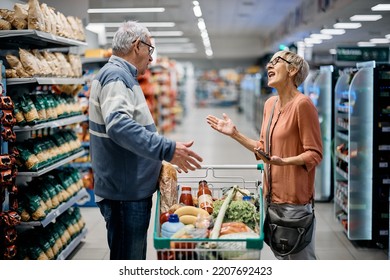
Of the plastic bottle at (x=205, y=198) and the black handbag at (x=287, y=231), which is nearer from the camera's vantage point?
the plastic bottle at (x=205, y=198)

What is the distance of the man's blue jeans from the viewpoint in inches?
114

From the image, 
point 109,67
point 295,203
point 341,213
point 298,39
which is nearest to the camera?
point 109,67

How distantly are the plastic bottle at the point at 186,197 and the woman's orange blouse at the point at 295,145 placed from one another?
474 millimetres

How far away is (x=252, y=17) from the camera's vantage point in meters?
9.10

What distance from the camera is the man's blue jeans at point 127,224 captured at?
2.90 metres

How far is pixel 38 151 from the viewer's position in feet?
13.6

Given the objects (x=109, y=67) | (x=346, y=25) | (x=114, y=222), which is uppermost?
(x=346, y=25)

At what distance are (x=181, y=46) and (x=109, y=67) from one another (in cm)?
569

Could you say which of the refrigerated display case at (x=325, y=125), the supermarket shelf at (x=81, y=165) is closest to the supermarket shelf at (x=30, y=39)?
the supermarket shelf at (x=81, y=165)

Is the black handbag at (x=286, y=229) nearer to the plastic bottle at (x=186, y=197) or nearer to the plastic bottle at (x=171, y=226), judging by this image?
the plastic bottle at (x=186, y=197)

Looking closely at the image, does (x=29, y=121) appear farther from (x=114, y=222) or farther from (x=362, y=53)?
(x=362, y=53)

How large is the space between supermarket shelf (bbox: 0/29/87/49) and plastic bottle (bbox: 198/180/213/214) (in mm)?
1699

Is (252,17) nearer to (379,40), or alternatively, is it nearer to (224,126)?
(379,40)
